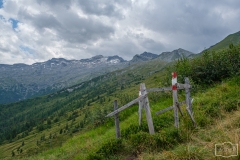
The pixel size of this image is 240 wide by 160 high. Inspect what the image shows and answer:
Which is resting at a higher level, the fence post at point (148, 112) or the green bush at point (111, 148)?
the fence post at point (148, 112)

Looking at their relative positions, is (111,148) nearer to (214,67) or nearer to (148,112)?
(148,112)

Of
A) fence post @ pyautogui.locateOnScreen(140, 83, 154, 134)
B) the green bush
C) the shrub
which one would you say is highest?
the shrub

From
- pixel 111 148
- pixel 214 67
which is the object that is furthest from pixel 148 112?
pixel 214 67

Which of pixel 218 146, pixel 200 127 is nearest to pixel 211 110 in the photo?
pixel 200 127

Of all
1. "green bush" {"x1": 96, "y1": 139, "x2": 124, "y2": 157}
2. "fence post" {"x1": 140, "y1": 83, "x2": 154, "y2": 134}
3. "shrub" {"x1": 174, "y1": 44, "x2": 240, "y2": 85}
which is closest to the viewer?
"green bush" {"x1": 96, "y1": 139, "x2": 124, "y2": 157}

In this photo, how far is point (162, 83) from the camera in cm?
2711

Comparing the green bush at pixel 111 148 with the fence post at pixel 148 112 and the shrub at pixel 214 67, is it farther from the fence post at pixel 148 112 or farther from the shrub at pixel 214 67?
the shrub at pixel 214 67

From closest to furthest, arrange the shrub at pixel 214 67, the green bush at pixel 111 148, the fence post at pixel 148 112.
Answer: the green bush at pixel 111 148 < the fence post at pixel 148 112 < the shrub at pixel 214 67

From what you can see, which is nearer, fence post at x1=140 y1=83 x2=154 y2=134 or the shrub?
fence post at x1=140 y1=83 x2=154 y2=134

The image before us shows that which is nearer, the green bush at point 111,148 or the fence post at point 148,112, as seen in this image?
the green bush at point 111,148

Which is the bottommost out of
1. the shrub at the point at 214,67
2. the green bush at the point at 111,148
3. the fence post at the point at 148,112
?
the green bush at the point at 111,148

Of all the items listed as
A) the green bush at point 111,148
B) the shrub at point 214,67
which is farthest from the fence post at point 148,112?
the shrub at point 214,67

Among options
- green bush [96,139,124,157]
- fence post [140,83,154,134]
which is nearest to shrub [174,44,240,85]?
fence post [140,83,154,134]

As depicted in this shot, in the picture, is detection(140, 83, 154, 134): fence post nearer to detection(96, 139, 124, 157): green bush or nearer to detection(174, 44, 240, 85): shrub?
detection(96, 139, 124, 157): green bush
